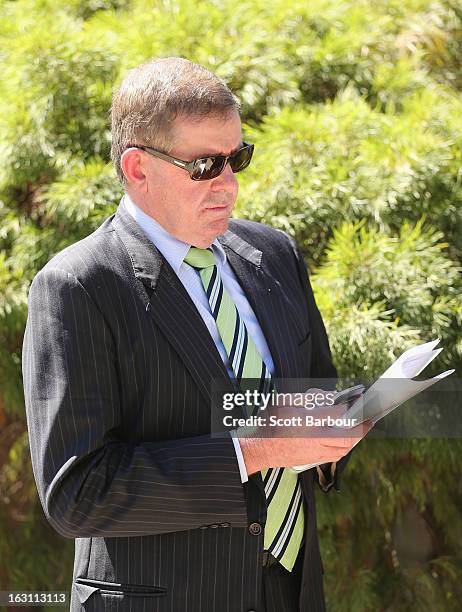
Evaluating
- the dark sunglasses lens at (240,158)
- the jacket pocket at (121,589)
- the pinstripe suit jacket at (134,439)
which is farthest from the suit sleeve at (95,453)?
the dark sunglasses lens at (240,158)

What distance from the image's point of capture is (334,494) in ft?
8.84

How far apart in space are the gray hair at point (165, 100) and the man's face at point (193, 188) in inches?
0.8

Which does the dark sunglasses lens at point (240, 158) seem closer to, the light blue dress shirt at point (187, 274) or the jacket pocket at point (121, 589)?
the light blue dress shirt at point (187, 274)

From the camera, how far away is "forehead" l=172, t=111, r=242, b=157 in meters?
1.72

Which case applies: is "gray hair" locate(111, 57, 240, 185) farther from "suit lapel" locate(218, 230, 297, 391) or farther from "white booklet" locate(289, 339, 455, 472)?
"white booklet" locate(289, 339, 455, 472)

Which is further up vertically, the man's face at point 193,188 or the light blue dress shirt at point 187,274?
the man's face at point 193,188

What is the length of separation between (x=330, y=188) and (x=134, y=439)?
124cm

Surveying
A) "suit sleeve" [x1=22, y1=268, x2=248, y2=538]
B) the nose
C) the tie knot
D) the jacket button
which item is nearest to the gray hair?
the nose

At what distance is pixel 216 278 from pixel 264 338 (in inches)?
6.5

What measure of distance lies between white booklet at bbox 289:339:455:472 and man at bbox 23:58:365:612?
5 cm

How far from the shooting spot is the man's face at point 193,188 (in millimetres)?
1725

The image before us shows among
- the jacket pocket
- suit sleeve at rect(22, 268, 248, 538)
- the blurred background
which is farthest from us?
the blurred background

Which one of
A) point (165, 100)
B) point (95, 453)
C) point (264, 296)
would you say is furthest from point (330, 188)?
point (95, 453)

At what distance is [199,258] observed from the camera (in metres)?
1.84
